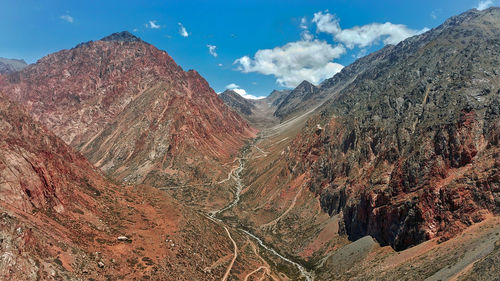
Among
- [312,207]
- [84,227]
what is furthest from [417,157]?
[84,227]

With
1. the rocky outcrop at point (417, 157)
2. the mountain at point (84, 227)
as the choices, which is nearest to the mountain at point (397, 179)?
the rocky outcrop at point (417, 157)

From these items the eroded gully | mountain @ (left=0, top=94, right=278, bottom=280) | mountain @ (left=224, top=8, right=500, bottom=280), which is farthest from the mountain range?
the eroded gully

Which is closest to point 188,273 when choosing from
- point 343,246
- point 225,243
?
point 225,243

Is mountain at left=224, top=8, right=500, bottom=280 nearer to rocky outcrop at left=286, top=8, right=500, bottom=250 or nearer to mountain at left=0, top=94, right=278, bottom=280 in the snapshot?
rocky outcrop at left=286, top=8, right=500, bottom=250

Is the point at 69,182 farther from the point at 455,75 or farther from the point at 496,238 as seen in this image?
the point at 455,75

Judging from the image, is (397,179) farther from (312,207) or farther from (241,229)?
(241,229)

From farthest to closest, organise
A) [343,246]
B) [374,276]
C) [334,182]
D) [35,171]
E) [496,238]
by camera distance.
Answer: [334,182], [343,246], [374,276], [35,171], [496,238]
